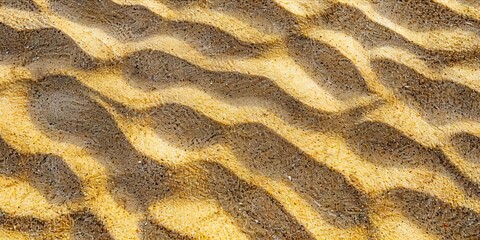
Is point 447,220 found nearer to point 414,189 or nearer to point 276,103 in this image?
point 414,189

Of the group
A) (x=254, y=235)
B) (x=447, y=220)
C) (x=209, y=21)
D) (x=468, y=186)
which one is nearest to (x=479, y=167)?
(x=468, y=186)

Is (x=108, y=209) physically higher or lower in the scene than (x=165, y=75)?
lower

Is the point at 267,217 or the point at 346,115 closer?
the point at 267,217

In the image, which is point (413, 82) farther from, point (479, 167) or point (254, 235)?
point (254, 235)

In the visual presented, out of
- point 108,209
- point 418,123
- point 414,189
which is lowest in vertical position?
point 108,209

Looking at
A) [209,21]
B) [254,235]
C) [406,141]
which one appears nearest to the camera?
[254,235]

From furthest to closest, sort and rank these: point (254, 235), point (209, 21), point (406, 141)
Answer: point (209, 21) → point (406, 141) → point (254, 235)

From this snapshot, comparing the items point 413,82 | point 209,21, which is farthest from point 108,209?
point 413,82
